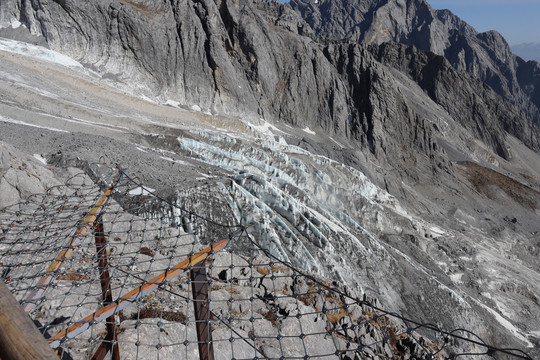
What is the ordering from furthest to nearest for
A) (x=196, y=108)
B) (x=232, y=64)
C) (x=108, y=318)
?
(x=232, y=64), (x=196, y=108), (x=108, y=318)

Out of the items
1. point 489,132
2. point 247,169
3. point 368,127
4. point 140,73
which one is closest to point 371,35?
point 489,132

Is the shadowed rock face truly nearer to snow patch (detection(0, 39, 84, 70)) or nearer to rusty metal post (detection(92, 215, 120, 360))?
snow patch (detection(0, 39, 84, 70))

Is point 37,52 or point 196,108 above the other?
point 37,52

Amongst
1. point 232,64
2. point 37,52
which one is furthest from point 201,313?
point 232,64

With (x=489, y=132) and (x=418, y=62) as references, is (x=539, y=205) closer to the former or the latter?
(x=489, y=132)

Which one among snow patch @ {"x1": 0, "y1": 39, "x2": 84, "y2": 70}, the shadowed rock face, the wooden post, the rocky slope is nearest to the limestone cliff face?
the rocky slope

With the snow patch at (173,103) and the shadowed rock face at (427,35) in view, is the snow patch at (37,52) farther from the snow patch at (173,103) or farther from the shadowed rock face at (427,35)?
the shadowed rock face at (427,35)

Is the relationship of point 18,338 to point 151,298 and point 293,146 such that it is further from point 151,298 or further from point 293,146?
point 293,146

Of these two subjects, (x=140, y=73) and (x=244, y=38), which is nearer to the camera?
(x=140, y=73)
